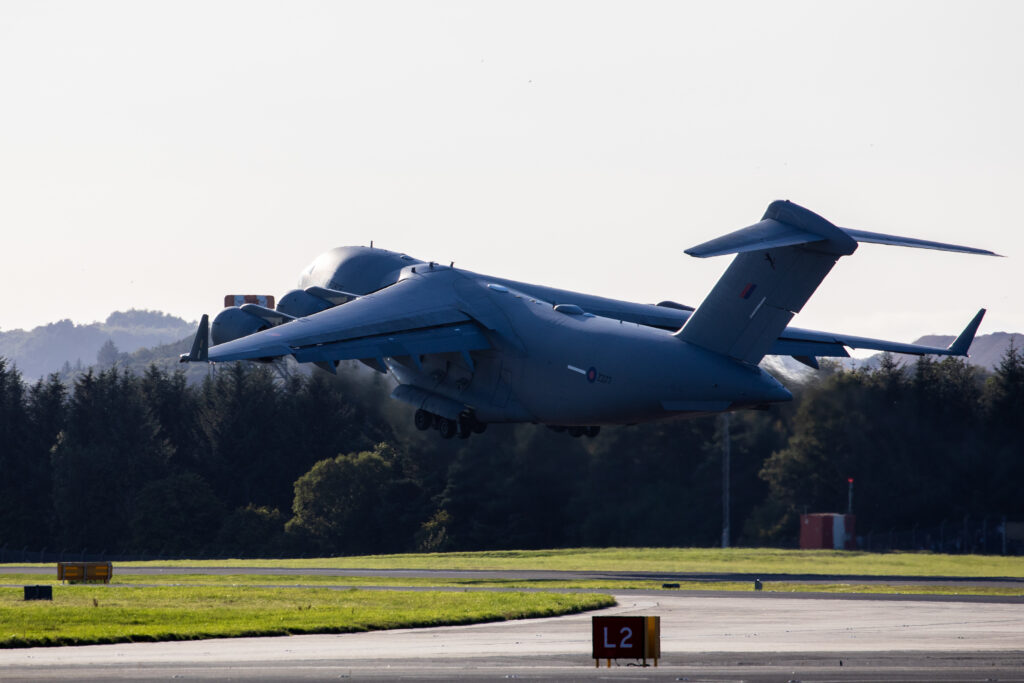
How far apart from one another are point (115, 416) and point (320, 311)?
203 ft

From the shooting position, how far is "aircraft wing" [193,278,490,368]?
45875 millimetres

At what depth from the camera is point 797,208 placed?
41.1 meters

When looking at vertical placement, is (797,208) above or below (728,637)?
above

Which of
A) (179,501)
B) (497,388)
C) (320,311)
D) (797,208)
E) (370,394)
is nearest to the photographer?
(797,208)

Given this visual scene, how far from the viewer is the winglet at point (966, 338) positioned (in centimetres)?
4709

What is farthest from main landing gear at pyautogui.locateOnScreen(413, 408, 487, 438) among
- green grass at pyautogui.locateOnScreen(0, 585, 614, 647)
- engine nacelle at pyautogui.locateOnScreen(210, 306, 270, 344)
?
engine nacelle at pyautogui.locateOnScreen(210, 306, 270, 344)

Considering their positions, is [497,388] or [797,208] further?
[497,388]

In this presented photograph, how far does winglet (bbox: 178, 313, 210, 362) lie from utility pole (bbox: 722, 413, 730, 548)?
125 feet

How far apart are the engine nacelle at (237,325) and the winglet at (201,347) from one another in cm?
150

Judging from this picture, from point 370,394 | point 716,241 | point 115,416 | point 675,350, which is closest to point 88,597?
point 675,350

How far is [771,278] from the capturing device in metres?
42.0

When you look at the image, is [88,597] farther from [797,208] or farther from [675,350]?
[797,208]

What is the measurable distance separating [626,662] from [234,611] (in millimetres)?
15609

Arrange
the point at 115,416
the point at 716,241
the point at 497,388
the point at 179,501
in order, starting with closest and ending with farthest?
the point at 716,241, the point at 497,388, the point at 179,501, the point at 115,416
